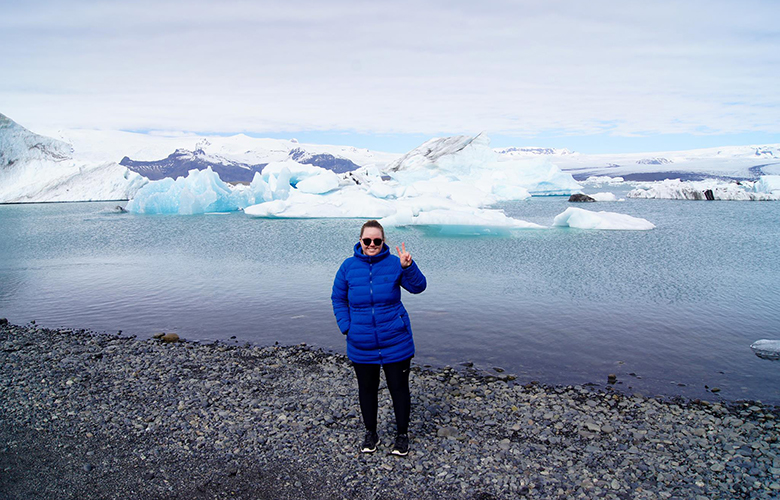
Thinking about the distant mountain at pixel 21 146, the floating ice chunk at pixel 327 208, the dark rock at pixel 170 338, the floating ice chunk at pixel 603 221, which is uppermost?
the distant mountain at pixel 21 146

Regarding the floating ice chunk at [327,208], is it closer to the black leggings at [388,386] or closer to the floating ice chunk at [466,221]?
the floating ice chunk at [466,221]

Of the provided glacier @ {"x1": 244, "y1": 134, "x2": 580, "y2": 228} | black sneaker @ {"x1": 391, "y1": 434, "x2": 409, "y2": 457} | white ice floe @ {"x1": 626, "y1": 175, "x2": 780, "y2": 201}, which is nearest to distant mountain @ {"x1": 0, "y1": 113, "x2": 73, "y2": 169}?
glacier @ {"x1": 244, "y1": 134, "x2": 580, "y2": 228}

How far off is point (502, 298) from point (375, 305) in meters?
7.04

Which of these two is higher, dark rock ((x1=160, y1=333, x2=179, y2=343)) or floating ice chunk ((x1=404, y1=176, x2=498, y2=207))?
floating ice chunk ((x1=404, y1=176, x2=498, y2=207))

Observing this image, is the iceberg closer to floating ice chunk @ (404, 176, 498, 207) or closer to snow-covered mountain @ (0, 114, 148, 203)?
floating ice chunk @ (404, 176, 498, 207)

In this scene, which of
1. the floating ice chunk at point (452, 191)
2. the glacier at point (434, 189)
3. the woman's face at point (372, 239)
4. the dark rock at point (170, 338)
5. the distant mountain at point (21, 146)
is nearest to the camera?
the woman's face at point (372, 239)

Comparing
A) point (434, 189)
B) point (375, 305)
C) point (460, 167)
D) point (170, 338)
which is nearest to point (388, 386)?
point (375, 305)

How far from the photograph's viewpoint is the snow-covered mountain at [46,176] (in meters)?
56.4

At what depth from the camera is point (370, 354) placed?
139 inches

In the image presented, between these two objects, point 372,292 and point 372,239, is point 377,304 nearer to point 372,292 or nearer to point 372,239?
point 372,292

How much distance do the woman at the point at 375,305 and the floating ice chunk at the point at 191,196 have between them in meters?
33.6

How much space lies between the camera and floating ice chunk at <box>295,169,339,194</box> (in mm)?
33250

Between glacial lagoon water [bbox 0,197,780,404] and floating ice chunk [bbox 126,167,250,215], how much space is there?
47.8 ft

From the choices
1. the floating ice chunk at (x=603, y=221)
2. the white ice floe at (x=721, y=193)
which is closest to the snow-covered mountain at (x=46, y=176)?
the floating ice chunk at (x=603, y=221)
